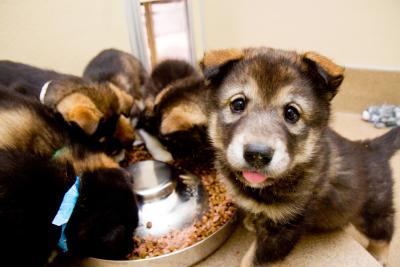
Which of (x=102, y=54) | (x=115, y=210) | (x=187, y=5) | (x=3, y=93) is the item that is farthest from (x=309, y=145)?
(x=187, y=5)

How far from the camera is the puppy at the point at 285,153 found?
1.54 meters

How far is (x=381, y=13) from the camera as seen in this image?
330cm

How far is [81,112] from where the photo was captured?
2156 millimetres

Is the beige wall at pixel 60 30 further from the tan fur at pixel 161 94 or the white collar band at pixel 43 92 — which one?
the tan fur at pixel 161 94

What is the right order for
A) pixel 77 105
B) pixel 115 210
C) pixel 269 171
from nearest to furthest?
pixel 269 171 < pixel 115 210 < pixel 77 105

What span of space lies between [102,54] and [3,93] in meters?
1.13

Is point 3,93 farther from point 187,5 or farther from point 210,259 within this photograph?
point 187,5

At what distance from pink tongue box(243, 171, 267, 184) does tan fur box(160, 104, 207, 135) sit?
82 centimetres

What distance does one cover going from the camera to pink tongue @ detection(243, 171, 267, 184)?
62.0 inches

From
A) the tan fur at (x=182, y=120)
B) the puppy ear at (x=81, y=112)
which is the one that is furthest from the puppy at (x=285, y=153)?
the puppy ear at (x=81, y=112)

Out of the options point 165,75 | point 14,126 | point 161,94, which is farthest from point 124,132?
point 14,126

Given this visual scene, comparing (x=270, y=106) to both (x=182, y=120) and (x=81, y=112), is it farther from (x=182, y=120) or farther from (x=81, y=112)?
(x=81, y=112)

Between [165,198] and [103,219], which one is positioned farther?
[165,198]

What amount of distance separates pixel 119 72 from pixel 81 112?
1.11 m
